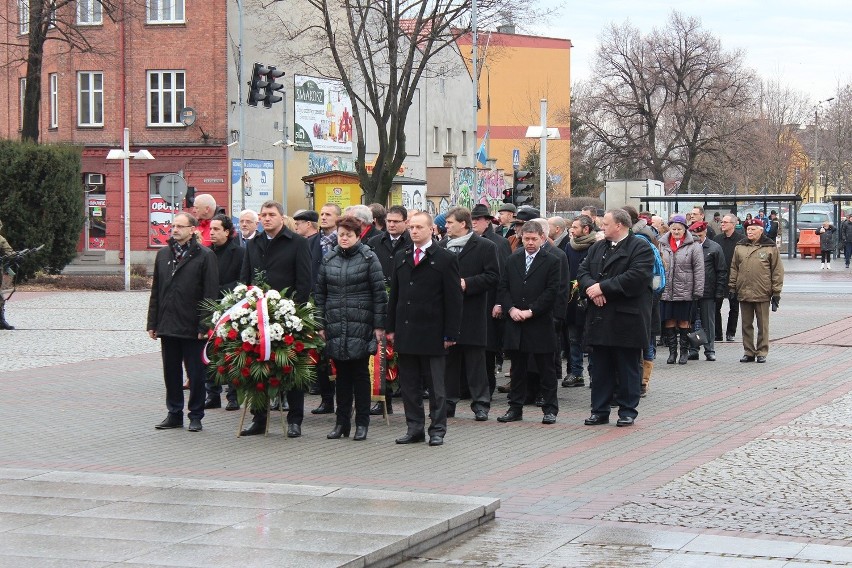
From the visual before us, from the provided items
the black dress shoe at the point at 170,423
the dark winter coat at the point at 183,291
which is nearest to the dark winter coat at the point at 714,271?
the dark winter coat at the point at 183,291

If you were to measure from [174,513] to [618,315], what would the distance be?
17.6 feet

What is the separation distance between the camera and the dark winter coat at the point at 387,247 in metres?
12.7

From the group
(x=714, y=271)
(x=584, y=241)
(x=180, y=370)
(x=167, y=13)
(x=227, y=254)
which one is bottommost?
(x=180, y=370)

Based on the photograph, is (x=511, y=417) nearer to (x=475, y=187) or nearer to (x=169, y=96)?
(x=475, y=187)

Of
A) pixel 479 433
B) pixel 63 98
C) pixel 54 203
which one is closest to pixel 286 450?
pixel 479 433

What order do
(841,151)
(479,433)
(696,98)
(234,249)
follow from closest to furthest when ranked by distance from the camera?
(479,433) → (234,249) → (696,98) → (841,151)

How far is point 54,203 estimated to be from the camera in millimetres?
35562

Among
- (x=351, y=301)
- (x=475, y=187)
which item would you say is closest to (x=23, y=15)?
(x=475, y=187)

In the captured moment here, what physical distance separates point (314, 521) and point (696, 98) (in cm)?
6799

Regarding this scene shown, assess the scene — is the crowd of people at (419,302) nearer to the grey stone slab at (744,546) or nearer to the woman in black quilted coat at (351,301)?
the woman in black quilted coat at (351,301)

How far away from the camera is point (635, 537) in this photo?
740 centimetres

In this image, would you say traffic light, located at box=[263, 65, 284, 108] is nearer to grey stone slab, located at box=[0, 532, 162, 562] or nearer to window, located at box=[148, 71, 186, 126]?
window, located at box=[148, 71, 186, 126]

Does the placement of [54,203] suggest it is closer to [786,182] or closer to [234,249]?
[234,249]

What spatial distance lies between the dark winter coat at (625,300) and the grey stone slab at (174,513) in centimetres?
496
